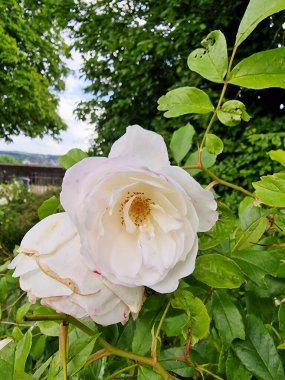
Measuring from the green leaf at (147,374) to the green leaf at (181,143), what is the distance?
304mm

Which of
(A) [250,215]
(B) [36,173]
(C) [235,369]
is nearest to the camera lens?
(C) [235,369]

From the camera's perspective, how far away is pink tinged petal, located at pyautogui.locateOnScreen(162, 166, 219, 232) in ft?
1.02

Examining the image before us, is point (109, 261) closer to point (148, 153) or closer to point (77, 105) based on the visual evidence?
point (148, 153)

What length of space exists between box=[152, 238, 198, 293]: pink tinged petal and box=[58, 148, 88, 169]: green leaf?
0.22 metres

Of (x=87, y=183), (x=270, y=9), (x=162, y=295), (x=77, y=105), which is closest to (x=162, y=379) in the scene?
(x=162, y=295)

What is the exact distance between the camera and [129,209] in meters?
0.34

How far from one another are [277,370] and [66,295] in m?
0.24

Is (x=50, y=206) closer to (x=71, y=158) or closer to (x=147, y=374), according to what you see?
(x=71, y=158)

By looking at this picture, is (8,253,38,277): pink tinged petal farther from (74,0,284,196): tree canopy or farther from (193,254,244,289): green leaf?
(74,0,284,196): tree canopy

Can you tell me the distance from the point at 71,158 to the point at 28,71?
10536 millimetres

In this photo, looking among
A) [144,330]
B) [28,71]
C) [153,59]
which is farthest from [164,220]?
[28,71]

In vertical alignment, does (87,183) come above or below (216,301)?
above

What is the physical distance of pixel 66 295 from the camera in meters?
0.31

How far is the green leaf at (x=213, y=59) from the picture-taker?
0.44 metres
